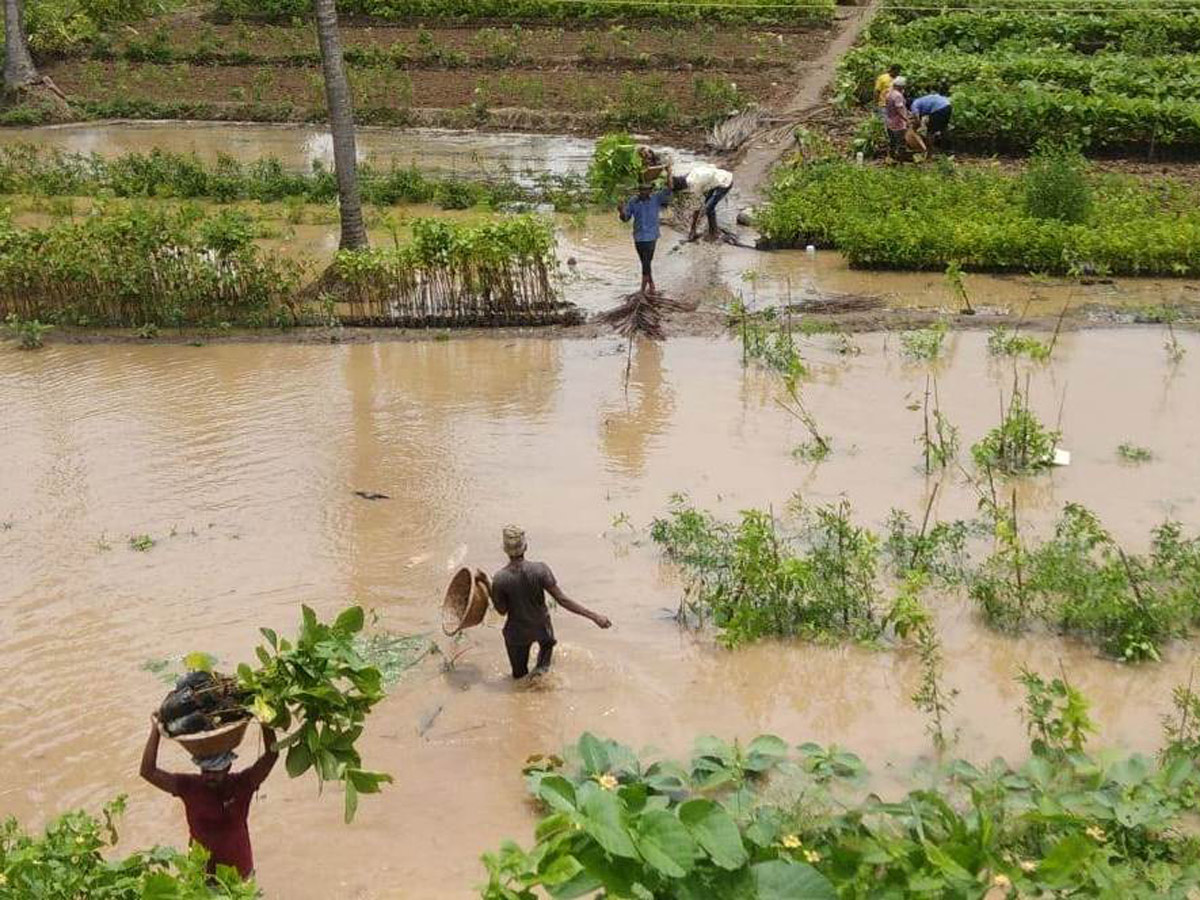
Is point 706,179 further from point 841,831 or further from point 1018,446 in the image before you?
point 841,831

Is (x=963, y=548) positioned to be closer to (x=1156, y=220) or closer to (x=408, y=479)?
(x=408, y=479)

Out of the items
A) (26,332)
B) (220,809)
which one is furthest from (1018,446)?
(26,332)

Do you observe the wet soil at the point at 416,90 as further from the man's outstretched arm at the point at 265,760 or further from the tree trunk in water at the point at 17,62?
the man's outstretched arm at the point at 265,760

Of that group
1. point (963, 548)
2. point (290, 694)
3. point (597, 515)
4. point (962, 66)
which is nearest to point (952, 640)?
point (963, 548)

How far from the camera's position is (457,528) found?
8852mm

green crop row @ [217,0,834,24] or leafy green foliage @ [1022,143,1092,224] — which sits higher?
green crop row @ [217,0,834,24]

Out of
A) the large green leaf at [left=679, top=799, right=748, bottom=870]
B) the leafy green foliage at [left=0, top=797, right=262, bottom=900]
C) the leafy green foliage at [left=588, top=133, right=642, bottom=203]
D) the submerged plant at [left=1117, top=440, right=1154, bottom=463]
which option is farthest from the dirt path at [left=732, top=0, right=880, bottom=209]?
the large green leaf at [left=679, top=799, right=748, bottom=870]

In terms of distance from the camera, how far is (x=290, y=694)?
14.6 feet

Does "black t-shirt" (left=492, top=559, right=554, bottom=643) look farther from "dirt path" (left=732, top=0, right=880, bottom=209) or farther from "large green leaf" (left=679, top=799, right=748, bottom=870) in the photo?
"dirt path" (left=732, top=0, right=880, bottom=209)

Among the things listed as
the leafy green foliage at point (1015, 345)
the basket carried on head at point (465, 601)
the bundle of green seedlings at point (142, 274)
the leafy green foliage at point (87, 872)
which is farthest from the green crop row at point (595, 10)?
the leafy green foliage at point (87, 872)

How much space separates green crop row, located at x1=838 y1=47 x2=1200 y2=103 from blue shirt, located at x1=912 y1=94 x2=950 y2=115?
155 cm

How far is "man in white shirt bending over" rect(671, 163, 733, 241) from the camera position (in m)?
15.1

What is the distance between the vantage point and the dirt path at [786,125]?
1791 centimetres

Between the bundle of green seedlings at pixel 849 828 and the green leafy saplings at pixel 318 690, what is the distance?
2.55ft
